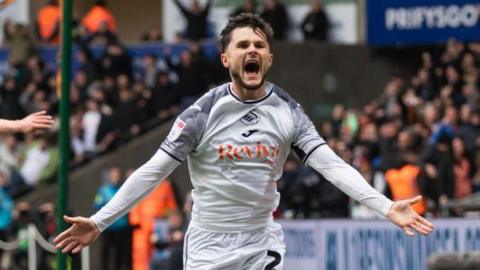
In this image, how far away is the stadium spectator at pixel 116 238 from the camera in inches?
879

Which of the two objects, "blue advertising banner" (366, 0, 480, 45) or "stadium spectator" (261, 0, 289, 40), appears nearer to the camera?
"blue advertising banner" (366, 0, 480, 45)

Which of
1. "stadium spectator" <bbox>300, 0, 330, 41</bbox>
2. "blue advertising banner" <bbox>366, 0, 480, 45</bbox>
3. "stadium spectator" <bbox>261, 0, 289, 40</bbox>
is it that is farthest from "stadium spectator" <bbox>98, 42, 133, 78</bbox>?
"blue advertising banner" <bbox>366, 0, 480, 45</bbox>

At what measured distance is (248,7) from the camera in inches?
1046

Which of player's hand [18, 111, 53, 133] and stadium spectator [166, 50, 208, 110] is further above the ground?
player's hand [18, 111, 53, 133]

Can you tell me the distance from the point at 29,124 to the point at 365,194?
227 centimetres

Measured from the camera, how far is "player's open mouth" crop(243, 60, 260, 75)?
9734mm

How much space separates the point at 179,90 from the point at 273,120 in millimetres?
16808

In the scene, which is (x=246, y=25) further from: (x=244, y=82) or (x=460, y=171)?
(x=460, y=171)

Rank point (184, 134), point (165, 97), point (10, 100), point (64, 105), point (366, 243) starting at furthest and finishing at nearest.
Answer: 1. point (10, 100)
2. point (165, 97)
3. point (366, 243)
4. point (64, 105)
5. point (184, 134)

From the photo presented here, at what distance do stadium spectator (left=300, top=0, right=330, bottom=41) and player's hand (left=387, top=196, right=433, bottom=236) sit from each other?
1781 centimetres

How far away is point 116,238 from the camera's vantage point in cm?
2262

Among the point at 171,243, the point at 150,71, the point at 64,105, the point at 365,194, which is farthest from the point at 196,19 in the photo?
the point at 365,194

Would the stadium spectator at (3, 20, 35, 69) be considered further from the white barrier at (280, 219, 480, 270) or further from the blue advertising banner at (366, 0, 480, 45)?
the white barrier at (280, 219, 480, 270)

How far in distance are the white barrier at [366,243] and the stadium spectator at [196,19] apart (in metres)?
8.61
